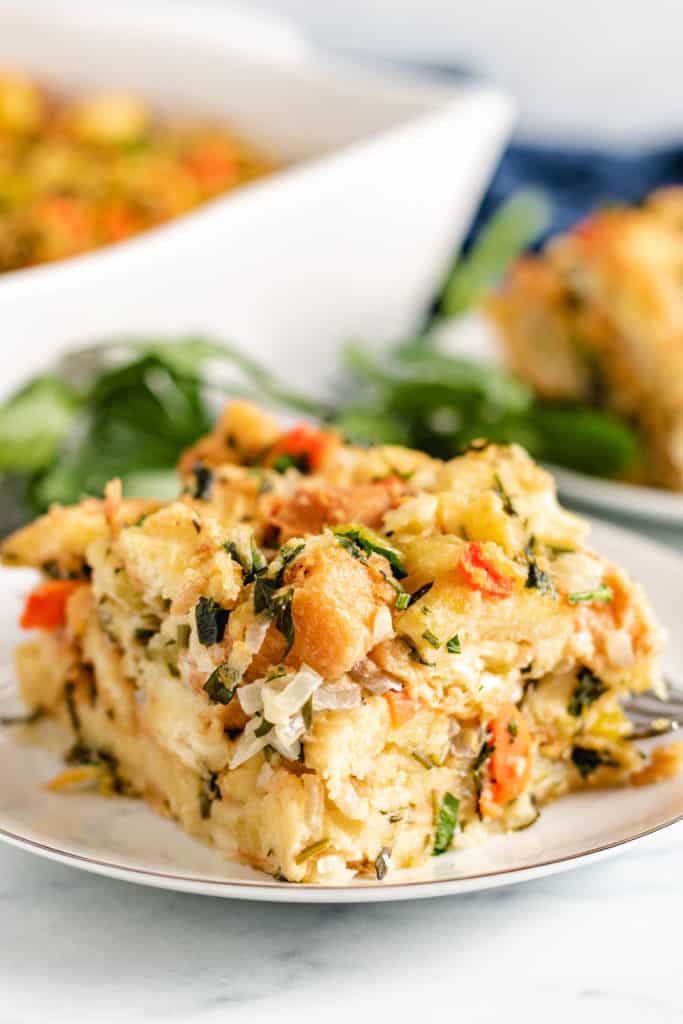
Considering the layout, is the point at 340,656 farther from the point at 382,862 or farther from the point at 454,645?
the point at 382,862

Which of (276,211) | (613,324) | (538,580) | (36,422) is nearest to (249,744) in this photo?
(538,580)

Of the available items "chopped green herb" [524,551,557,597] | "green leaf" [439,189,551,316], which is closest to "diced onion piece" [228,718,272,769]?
"chopped green herb" [524,551,557,597]

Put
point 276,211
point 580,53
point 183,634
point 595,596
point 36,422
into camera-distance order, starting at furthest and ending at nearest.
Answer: point 580,53 → point 276,211 → point 36,422 → point 595,596 → point 183,634

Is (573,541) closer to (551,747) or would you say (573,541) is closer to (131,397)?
(551,747)

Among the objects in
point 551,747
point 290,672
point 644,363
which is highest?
point 290,672

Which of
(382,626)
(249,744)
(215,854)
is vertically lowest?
(215,854)

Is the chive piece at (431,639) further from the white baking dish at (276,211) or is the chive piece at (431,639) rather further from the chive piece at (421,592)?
the white baking dish at (276,211)

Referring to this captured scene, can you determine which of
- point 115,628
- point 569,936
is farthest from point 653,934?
point 115,628
